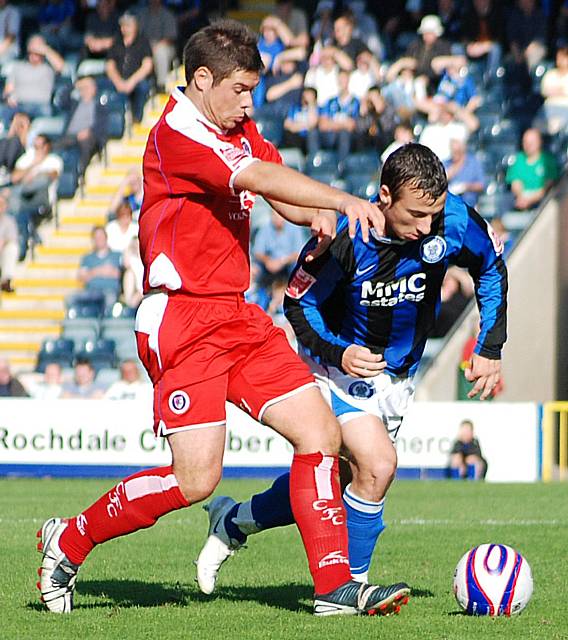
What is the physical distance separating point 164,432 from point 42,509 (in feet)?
19.5

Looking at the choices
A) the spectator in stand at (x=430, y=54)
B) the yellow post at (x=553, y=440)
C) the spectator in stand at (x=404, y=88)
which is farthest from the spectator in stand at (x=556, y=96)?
the yellow post at (x=553, y=440)

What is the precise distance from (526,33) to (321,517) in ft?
49.6

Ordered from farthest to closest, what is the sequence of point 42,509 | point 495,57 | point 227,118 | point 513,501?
point 495,57 → point 513,501 → point 42,509 → point 227,118

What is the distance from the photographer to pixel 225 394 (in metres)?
6.29

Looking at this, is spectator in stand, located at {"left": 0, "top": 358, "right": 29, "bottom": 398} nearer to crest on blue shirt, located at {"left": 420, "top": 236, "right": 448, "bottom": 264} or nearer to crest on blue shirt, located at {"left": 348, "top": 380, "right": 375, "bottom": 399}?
crest on blue shirt, located at {"left": 348, "top": 380, "right": 375, "bottom": 399}

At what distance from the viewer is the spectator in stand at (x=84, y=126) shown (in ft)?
68.1

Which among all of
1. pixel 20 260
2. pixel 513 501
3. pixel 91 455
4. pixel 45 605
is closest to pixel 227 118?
pixel 45 605

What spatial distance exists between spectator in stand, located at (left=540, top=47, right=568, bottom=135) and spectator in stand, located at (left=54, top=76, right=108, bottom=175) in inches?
247

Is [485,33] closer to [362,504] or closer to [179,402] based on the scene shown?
[362,504]

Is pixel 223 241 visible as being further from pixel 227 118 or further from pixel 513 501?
pixel 513 501

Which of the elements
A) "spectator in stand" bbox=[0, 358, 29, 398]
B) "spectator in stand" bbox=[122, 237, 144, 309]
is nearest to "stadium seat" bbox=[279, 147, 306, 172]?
"spectator in stand" bbox=[122, 237, 144, 309]

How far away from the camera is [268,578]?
25.6ft

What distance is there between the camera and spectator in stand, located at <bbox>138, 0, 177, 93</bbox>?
21.2 meters

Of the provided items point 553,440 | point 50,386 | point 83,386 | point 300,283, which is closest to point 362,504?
point 300,283
